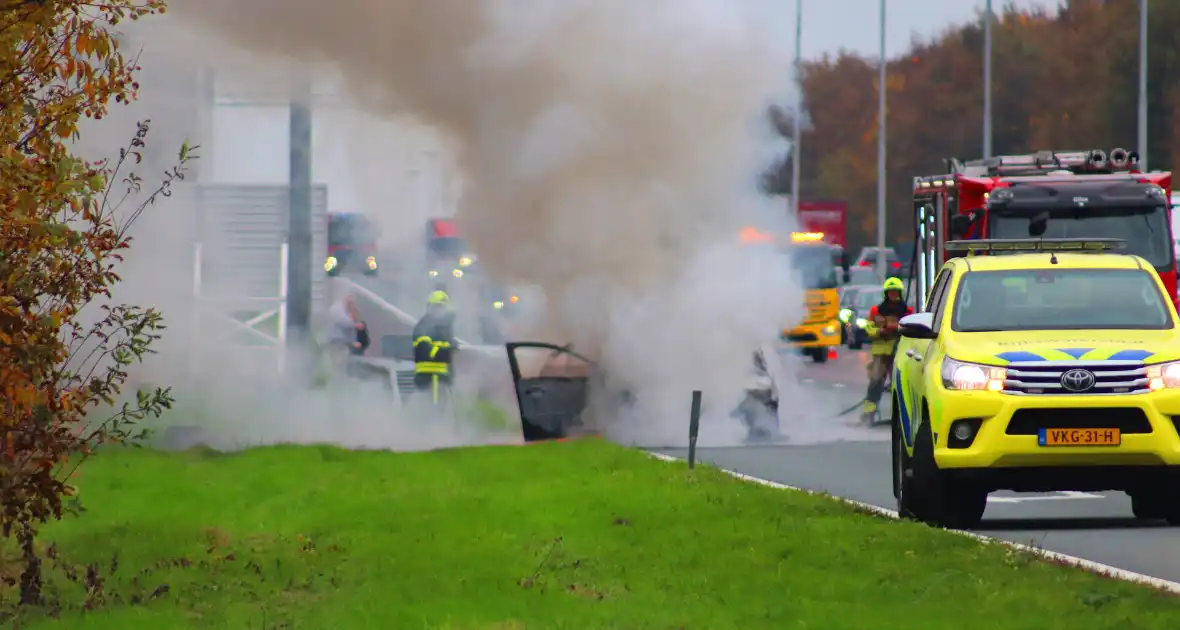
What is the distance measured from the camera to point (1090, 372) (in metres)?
12.3

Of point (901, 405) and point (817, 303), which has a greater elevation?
point (817, 303)

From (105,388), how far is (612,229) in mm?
13502

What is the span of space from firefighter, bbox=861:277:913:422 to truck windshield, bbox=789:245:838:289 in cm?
Result: 1968

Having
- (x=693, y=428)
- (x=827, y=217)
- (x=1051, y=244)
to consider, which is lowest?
(x=693, y=428)

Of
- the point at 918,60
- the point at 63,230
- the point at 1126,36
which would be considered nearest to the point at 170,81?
the point at 63,230

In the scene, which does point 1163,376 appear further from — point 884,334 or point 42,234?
point 884,334

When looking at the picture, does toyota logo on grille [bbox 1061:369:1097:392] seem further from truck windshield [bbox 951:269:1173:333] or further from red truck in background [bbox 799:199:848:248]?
red truck in background [bbox 799:199:848:248]

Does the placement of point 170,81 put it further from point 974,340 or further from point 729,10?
point 974,340

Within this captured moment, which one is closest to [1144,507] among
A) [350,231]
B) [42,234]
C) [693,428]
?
[693,428]

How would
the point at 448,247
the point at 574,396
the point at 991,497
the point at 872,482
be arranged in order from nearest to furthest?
1. the point at 991,497
2. the point at 872,482
3. the point at 574,396
4. the point at 448,247

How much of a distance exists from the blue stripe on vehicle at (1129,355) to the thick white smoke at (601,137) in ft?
32.8

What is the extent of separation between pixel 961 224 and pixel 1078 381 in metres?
11.0

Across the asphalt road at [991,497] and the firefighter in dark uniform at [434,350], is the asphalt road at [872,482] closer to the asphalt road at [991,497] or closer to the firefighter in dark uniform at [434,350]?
the asphalt road at [991,497]

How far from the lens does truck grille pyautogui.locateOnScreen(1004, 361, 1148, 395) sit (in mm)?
12312
